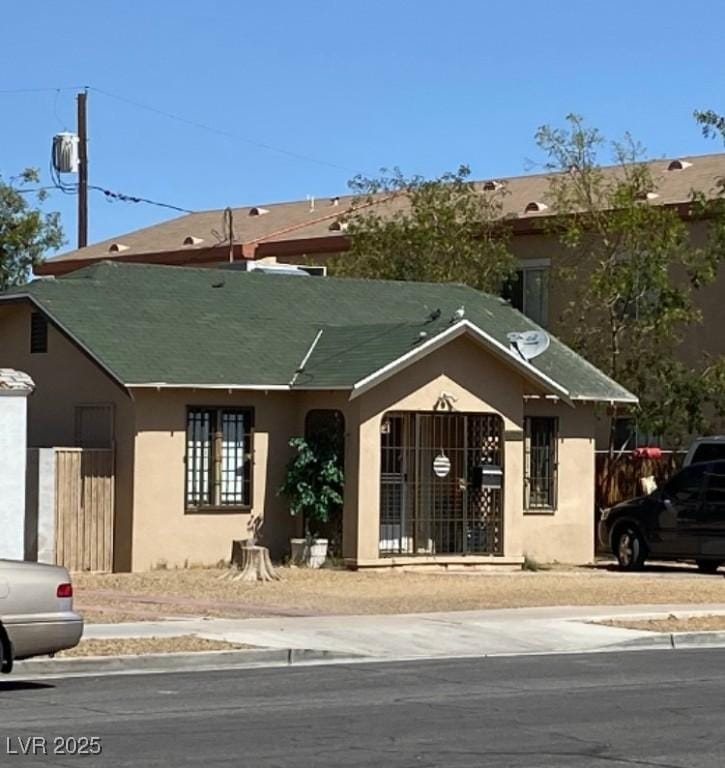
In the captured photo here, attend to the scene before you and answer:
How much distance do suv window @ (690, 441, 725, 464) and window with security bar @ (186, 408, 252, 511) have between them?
8026 mm

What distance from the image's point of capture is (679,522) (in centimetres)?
2991

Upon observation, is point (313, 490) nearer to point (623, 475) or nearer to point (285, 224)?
point (623, 475)

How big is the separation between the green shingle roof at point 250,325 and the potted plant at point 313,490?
3.73ft

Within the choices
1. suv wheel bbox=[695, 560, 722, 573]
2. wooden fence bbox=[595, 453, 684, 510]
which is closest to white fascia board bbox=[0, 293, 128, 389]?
suv wheel bbox=[695, 560, 722, 573]

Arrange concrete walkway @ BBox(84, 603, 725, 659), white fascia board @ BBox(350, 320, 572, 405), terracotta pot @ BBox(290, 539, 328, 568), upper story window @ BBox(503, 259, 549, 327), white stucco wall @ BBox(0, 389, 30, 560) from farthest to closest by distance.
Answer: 1. upper story window @ BBox(503, 259, 549, 327)
2. terracotta pot @ BBox(290, 539, 328, 568)
3. white fascia board @ BBox(350, 320, 572, 405)
4. white stucco wall @ BBox(0, 389, 30, 560)
5. concrete walkway @ BBox(84, 603, 725, 659)

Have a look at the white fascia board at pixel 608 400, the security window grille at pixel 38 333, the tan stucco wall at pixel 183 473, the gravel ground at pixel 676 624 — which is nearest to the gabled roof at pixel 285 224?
the white fascia board at pixel 608 400

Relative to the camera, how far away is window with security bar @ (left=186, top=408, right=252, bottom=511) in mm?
28219

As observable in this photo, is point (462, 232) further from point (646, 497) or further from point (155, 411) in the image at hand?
point (155, 411)

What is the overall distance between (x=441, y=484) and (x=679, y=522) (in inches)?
153

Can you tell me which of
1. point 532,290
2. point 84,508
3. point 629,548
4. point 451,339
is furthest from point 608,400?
point 532,290

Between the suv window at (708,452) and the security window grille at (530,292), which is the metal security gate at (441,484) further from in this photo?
the security window grille at (530,292)

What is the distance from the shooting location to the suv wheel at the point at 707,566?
99.0 ft

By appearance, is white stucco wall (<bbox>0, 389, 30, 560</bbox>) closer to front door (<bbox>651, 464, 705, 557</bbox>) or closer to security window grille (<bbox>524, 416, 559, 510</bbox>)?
security window grille (<bbox>524, 416, 559, 510</bbox>)

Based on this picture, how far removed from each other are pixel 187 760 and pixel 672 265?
28578 millimetres
